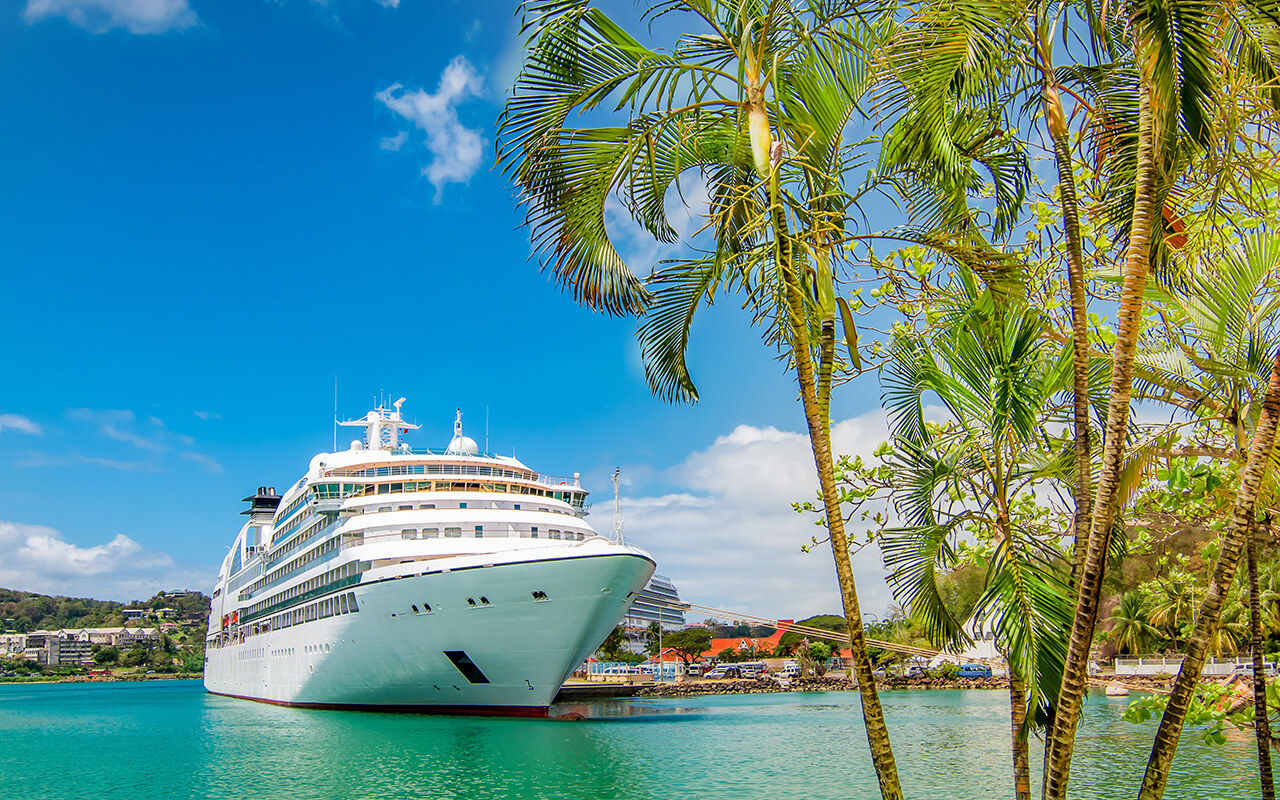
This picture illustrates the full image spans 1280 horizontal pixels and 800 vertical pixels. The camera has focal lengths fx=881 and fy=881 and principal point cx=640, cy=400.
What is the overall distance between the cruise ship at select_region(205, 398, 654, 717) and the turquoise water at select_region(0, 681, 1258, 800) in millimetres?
1407

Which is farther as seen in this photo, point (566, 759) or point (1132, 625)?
point (1132, 625)

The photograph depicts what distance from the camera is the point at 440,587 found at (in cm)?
2703

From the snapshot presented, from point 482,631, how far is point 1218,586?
79.5 feet

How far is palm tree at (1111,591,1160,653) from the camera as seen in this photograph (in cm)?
4947

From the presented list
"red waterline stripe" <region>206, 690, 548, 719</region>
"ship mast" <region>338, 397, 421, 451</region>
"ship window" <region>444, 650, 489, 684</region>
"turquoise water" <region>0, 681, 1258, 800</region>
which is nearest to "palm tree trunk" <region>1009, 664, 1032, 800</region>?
"turquoise water" <region>0, 681, 1258, 800</region>

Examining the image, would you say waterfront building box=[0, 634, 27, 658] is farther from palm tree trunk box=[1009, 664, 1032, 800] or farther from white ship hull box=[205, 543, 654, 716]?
palm tree trunk box=[1009, 664, 1032, 800]

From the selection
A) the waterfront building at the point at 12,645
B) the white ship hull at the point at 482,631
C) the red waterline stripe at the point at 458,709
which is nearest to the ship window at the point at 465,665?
the white ship hull at the point at 482,631

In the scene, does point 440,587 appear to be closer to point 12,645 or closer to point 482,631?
point 482,631

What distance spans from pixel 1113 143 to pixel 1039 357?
1416mm

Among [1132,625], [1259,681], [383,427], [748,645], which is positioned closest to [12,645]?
[748,645]

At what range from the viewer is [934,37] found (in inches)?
180

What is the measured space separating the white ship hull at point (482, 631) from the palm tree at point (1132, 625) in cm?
3482

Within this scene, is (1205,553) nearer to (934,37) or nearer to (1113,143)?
(1113,143)

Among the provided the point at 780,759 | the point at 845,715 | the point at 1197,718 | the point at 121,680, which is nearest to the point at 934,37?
the point at 1197,718
